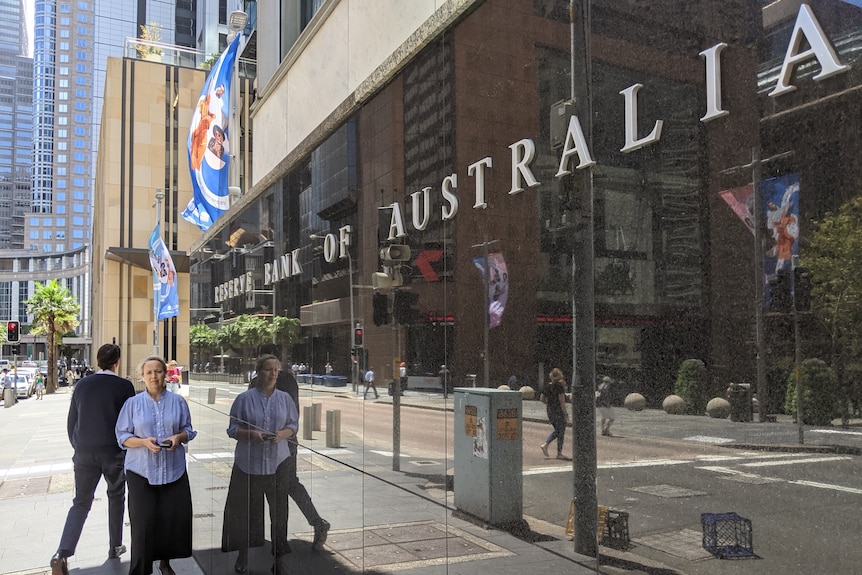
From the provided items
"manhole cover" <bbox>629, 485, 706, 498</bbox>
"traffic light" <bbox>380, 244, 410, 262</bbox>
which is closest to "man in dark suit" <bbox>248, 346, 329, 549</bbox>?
"traffic light" <bbox>380, 244, 410, 262</bbox>

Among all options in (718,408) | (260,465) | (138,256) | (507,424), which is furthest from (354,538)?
(138,256)

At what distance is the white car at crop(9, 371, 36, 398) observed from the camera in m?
43.7

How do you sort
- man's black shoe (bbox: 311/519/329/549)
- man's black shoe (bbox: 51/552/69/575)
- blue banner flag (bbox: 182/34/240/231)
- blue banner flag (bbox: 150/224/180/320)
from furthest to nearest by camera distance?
blue banner flag (bbox: 150/224/180/320) → blue banner flag (bbox: 182/34/240/231) → man's black shoe (bbox: 51/552/69/575) → man's black shoe (bbox: 311/519/329/549)

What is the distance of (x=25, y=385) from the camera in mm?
45031

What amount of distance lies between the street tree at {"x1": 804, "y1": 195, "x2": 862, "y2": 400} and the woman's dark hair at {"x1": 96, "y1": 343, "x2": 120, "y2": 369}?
7241 millimetres

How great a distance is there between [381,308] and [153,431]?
10.7 feet

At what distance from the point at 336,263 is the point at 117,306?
5447 cm

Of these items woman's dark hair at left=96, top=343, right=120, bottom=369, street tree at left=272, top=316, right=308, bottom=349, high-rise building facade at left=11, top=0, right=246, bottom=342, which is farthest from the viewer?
high-rise building facade at left=11, top=0, right=246, bottom=342

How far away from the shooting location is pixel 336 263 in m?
4.43

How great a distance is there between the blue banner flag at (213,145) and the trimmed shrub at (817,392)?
781 cm

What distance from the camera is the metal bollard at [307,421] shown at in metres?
4.69

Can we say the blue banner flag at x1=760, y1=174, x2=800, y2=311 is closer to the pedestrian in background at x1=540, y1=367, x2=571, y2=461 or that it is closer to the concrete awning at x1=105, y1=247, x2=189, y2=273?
the pedestrian in background at x1=540, y1=367, x2=571, y2=461

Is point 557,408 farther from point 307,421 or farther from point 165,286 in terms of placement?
point 165,286

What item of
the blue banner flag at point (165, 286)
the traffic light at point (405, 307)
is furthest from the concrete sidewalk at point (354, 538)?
the blue banner flag at point (165, 286)
